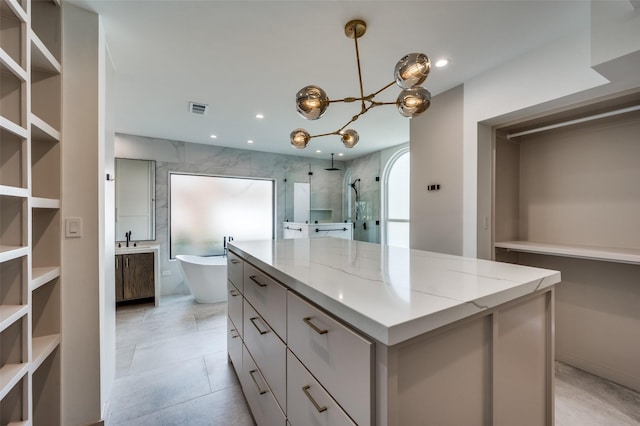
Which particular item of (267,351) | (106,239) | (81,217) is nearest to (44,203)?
(81,217)

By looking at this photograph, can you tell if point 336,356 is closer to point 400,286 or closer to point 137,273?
point 400,286

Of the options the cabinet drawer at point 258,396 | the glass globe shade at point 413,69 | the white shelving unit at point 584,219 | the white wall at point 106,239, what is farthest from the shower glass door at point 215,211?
the glass globe shade at point 413,69

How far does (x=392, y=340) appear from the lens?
25.1 inches

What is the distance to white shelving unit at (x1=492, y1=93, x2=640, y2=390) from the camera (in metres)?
2.01

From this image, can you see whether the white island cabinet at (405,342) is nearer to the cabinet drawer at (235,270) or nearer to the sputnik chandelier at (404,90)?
the cabinet drawer at (235,270)

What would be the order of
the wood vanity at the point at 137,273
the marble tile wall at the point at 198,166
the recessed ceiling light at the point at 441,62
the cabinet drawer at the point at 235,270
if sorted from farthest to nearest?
the marble tile wall at the point at 198,166
the wood vanity at the point at 137,273
the recessed ceiling light at the point at 441,62
the cabinet drawer at the point at 235,270

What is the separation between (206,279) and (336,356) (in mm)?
3583

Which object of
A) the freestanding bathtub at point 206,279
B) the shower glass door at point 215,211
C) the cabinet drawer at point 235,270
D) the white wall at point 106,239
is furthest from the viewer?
the shower glass door at point 215,211

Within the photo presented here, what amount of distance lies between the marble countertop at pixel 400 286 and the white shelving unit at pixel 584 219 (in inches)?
54.8

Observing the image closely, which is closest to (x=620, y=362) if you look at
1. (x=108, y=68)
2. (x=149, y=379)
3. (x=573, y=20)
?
(x=573, y=20)

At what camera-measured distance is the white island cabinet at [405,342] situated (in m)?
0.70

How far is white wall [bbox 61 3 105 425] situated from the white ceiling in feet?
1.23

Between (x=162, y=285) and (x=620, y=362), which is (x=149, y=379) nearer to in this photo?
(x=162, y=285)

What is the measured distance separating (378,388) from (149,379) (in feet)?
7.52
